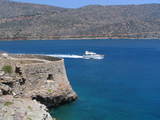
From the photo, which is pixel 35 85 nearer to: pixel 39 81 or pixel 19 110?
pixel 39 81

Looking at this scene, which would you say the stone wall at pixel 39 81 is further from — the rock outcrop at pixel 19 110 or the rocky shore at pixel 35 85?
the rock outcrop at pixel 19 110

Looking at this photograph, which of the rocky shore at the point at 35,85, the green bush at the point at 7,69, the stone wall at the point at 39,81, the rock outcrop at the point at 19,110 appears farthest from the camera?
the green bush at the point at 7,69

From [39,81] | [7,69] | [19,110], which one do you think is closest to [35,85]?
[39,81]

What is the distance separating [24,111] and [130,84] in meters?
22.7

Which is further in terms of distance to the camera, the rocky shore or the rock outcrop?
the rocky shore

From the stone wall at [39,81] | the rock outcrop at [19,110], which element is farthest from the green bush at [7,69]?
the rock outcrop at [19,110]

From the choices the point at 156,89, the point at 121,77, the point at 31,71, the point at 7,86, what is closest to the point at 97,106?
the point at 31,71

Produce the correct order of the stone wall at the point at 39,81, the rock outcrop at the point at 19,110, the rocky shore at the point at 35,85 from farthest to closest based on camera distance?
1. the stone wall at the point at 39,81
2. the rocky shore at the point at 35,85
3. the rock outcrop at the point at 19,110

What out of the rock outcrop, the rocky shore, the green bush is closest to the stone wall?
the rocky shore

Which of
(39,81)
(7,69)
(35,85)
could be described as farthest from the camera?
(39,81)

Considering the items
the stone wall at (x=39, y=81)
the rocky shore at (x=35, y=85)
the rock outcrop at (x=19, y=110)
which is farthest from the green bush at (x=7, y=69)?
the rock outcrop at (x=19, y=110)

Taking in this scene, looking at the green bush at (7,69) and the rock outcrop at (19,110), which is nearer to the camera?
the rock outcrop at (19,110)

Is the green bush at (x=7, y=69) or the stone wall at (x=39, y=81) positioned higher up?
the green bush at (x=7, y=69)

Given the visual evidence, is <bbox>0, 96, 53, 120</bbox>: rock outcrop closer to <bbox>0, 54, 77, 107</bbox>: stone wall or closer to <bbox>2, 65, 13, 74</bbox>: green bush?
<bbox>0, 54, 77, 107</bbox>: stone wall
